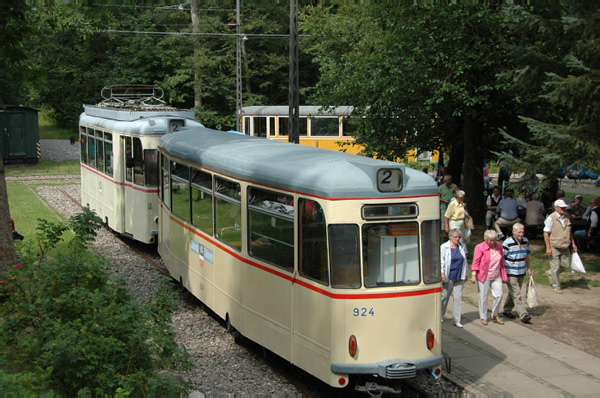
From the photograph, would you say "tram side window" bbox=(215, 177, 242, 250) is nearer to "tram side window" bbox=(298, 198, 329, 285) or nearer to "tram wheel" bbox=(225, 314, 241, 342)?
"tram wheel" bbox=(225, 314, 241, 342)

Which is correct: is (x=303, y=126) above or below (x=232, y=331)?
above

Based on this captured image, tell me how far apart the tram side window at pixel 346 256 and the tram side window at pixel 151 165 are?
30.8 feet

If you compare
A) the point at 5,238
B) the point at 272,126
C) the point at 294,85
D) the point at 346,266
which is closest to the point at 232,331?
the point at 346,266

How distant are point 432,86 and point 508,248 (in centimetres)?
906

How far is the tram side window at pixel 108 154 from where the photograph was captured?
18.0 metres

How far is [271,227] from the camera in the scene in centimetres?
862

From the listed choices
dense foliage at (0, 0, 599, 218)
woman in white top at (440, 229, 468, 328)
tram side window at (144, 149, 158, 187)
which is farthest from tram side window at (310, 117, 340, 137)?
woman in white top at (440, 229, 468, 328)

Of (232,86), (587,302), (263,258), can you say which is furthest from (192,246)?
(232,86)

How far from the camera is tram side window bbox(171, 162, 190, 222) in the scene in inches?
478

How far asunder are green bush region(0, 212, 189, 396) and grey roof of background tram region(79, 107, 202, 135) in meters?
7.55

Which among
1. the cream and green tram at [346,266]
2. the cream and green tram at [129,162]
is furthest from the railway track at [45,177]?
the cream and green tram at [346,266]

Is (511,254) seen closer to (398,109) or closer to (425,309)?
(425,309)

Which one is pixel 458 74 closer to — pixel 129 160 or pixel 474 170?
pixel 474 170

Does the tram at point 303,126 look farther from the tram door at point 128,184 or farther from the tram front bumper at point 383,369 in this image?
the tram front bumper at point 383,369
